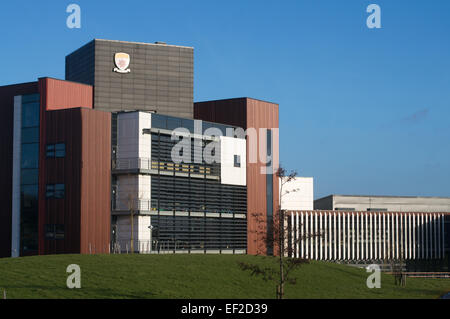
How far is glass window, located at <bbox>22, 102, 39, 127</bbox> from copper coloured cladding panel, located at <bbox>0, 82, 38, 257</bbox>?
4.88 feet

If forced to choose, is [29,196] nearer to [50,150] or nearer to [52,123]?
[50,150]

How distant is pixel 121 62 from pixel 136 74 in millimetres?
2130

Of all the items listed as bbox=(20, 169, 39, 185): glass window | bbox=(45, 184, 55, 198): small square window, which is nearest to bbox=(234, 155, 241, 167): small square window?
bbox=(45, 184, 55, 198): small square window

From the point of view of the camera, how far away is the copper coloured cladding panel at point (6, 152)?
70.4 metres

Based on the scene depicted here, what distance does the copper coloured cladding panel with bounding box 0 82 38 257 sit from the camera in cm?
7038

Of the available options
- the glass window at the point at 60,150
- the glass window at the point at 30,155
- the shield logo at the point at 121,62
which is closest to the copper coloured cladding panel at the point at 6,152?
the glass window at the point at 30,155

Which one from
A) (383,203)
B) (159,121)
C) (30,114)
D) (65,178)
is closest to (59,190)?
(65,178)

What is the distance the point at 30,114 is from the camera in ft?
227

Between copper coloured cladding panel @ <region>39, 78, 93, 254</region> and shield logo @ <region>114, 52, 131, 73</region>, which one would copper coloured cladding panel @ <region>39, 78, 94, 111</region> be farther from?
shield logo @ <region>114, 52, 131, 73</region>

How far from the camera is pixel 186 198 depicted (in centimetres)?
7275

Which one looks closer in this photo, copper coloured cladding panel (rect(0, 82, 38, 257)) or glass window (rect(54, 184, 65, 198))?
glass window (rect(54, 184, 65, 198))
